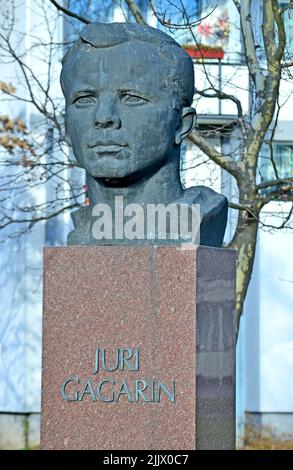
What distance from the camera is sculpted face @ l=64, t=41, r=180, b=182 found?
646 centimetres

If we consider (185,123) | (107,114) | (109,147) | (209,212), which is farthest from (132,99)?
(209,212)

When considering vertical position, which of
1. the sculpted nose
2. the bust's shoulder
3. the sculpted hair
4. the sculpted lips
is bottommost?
the bust's shoulder

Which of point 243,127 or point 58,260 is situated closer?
point 58,260

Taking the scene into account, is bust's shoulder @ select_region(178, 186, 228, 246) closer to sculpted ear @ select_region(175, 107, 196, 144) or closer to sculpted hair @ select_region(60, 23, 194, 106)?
sculpted ear @ select_region(175, 107, 196, 144)

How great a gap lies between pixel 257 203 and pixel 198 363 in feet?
12.1

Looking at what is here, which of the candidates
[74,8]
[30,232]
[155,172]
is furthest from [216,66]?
[155,172]

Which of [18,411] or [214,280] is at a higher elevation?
[214,280]

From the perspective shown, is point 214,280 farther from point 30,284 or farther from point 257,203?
point 30,284

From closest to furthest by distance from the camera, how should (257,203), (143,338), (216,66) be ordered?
(143,338)
(257,203)
(216,66)

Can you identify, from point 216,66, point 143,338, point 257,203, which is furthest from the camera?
point 216,66

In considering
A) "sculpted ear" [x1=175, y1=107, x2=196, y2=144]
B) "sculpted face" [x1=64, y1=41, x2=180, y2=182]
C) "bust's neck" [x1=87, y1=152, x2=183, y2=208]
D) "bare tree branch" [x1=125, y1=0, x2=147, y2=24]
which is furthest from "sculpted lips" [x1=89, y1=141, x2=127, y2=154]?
"bare tree branch" [x1=125, y1=0, x2=147, y2=24]

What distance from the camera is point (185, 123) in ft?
22.3

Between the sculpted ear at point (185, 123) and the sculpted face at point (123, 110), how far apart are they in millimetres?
164

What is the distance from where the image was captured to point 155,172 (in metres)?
6.62
